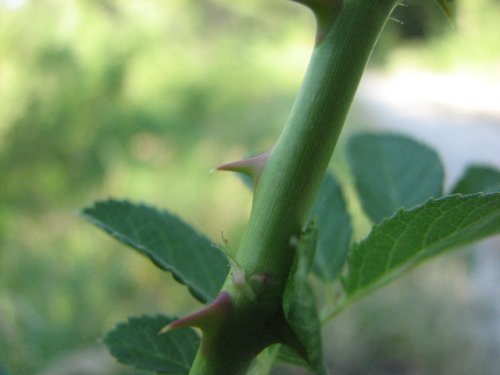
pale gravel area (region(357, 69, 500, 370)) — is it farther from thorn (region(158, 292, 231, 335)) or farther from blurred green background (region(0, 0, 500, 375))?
thorn (region(158, 292, 231, 335))

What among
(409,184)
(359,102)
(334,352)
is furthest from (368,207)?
(359,102)

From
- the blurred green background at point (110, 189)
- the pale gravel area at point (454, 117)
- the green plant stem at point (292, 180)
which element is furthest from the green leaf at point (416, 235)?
the pale gravel area at point (454, 117)

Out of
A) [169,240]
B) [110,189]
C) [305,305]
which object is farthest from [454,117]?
[305,305]

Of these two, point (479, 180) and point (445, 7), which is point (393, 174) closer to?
point (479, 180)

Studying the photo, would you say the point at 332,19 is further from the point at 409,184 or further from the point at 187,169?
the point at 187,169

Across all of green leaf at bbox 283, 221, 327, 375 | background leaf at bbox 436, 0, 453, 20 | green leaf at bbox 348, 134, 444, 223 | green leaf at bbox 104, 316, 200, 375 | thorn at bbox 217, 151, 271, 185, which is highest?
background leaf at bbox 436, 0, 453, 20

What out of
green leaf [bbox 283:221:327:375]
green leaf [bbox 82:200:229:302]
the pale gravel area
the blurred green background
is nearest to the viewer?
green leaf [bbox 283:221:327:375]

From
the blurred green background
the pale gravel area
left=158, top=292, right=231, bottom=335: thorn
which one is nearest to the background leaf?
left=158, top=292, right=231, bottom=335: thorn

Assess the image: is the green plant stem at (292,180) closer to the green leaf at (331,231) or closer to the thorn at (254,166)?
the thorn at (254,166)
